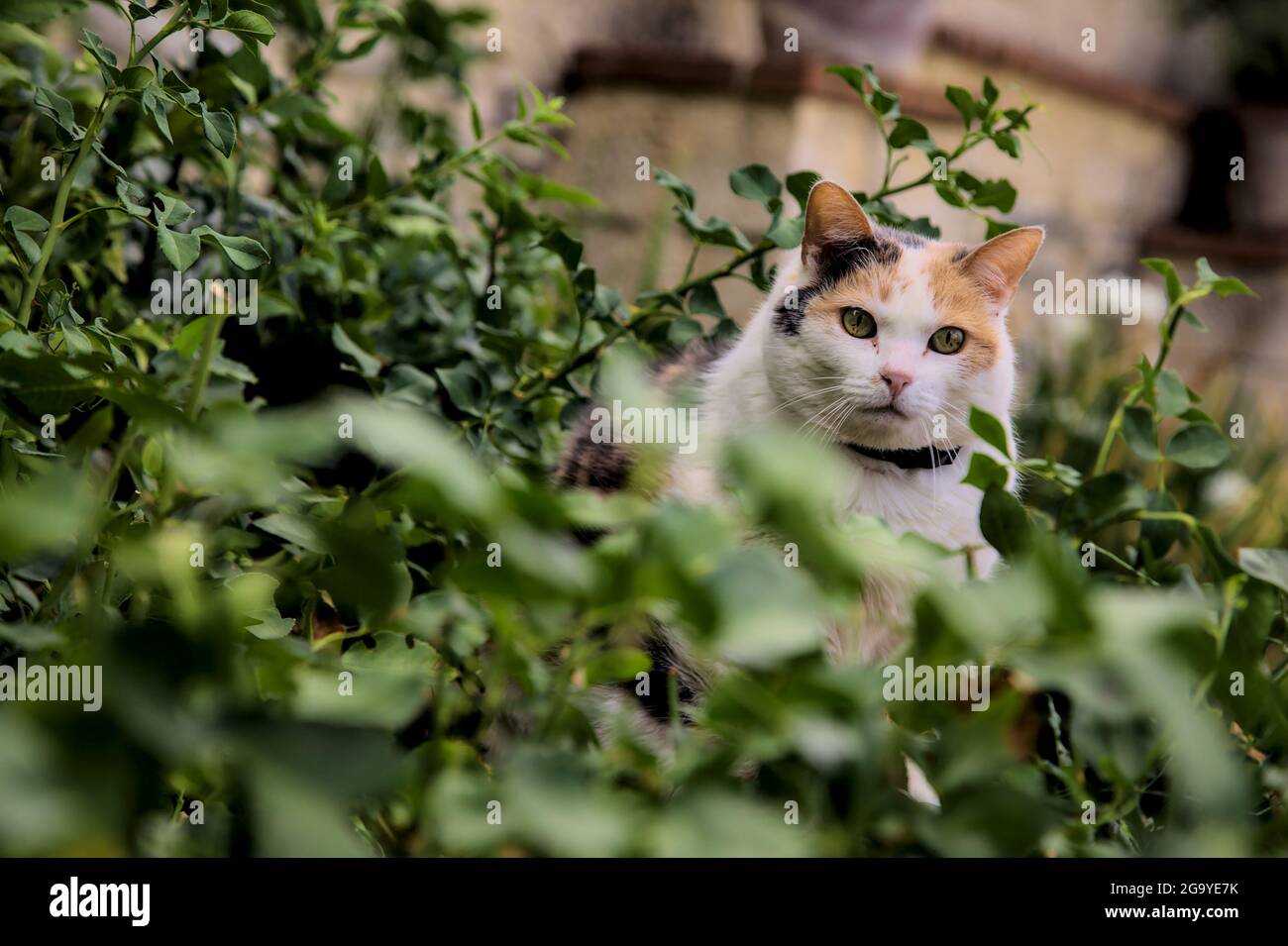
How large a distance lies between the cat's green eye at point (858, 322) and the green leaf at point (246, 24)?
0.72 meters

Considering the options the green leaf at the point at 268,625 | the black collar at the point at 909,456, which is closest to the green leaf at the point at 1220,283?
the black collar at the point at 909,456

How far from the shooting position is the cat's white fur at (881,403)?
1.18 meters

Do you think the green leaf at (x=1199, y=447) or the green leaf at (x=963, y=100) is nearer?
the green leaf at (x=1199, y=447)

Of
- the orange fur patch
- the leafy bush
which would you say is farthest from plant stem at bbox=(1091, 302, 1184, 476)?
the orange fur patch

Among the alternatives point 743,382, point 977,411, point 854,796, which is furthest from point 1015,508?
point 743,382

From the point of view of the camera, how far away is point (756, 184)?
1.09m

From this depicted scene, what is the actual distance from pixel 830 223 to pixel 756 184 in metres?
0.19

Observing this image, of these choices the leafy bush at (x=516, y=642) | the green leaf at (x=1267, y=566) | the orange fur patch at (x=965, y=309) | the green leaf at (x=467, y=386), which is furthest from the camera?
the orange fur patch at (x=965, y=309)

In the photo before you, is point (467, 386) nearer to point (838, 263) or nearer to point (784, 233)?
point (784, 233)

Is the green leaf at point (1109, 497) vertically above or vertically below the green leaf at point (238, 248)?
below

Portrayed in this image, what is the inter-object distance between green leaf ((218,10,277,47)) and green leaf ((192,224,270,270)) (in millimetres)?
152

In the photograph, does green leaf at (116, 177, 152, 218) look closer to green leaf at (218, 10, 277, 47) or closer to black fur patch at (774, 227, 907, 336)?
green leaf at (218, 10, 277, 47)

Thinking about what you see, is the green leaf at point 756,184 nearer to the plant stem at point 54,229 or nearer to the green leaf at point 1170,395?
the green leaf at point 1170,395
